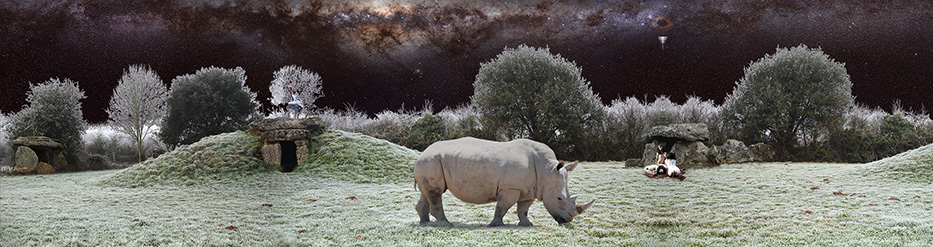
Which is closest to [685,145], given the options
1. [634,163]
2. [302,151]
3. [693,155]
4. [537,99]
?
[693,155]

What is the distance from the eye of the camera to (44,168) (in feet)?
56.0

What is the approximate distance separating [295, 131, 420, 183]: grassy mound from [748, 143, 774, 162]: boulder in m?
9.81

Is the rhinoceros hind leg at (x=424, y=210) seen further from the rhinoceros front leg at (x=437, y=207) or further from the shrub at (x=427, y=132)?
the shrub at (x=427, y=132)

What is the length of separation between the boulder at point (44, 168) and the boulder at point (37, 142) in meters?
0.58

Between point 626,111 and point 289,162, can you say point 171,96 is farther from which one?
point 626,111

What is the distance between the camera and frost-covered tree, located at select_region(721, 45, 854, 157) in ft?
53.8

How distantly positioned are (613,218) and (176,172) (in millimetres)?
10711

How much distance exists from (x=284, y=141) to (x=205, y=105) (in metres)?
3.84

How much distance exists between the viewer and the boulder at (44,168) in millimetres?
16938

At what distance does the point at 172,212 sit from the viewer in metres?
8.48

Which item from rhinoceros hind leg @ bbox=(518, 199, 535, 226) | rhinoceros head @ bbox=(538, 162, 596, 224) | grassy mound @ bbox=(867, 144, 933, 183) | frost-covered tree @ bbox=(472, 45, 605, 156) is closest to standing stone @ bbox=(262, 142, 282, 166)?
frost-covered tree @ bbox=(472, 45, 605, 156)

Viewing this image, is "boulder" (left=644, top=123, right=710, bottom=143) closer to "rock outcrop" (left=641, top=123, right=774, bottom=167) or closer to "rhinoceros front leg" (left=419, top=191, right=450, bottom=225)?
"rock outcrop" (left=641, top=123, right=774, bottom=167)

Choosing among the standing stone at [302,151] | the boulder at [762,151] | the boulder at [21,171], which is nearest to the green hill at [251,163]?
the standing stone at [302,151]

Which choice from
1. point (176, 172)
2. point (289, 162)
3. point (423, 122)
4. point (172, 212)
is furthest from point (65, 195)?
point (423, 122)
